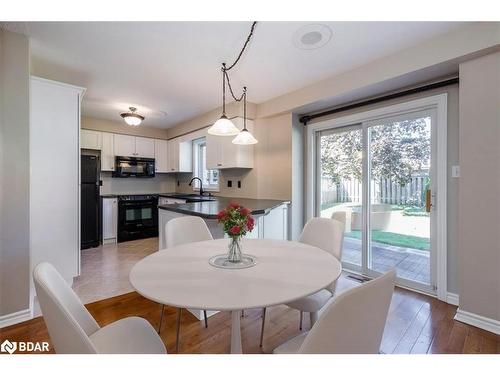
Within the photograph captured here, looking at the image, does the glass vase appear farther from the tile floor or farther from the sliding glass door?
the tile floor

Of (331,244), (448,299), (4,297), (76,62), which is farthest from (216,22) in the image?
(448,299)

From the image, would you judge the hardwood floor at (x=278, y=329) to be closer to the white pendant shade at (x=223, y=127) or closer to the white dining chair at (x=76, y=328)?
the white dining chair at (x=76, y=328)

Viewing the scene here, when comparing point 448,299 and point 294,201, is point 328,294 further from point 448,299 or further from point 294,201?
point 294,201

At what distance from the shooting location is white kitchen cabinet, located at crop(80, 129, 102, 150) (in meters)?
4.09

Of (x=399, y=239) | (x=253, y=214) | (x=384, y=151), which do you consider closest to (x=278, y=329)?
(x=253, y=214)

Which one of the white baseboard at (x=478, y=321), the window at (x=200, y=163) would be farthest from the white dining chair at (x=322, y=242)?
the window at (x=200, y=163)

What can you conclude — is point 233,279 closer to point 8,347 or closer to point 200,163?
point 8,347

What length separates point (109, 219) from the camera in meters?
4.14

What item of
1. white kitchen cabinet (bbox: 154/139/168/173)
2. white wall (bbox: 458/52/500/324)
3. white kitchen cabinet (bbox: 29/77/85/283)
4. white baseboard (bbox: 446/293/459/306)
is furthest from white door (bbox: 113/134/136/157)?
white baseboard (bbox: 446/293/459/306)

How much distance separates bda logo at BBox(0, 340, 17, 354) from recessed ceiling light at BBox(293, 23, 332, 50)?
295 centimetres

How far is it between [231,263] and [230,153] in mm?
2467

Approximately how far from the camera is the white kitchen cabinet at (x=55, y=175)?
2148 millimetres

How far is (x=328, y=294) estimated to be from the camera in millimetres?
1492

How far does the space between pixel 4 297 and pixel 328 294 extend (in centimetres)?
238
